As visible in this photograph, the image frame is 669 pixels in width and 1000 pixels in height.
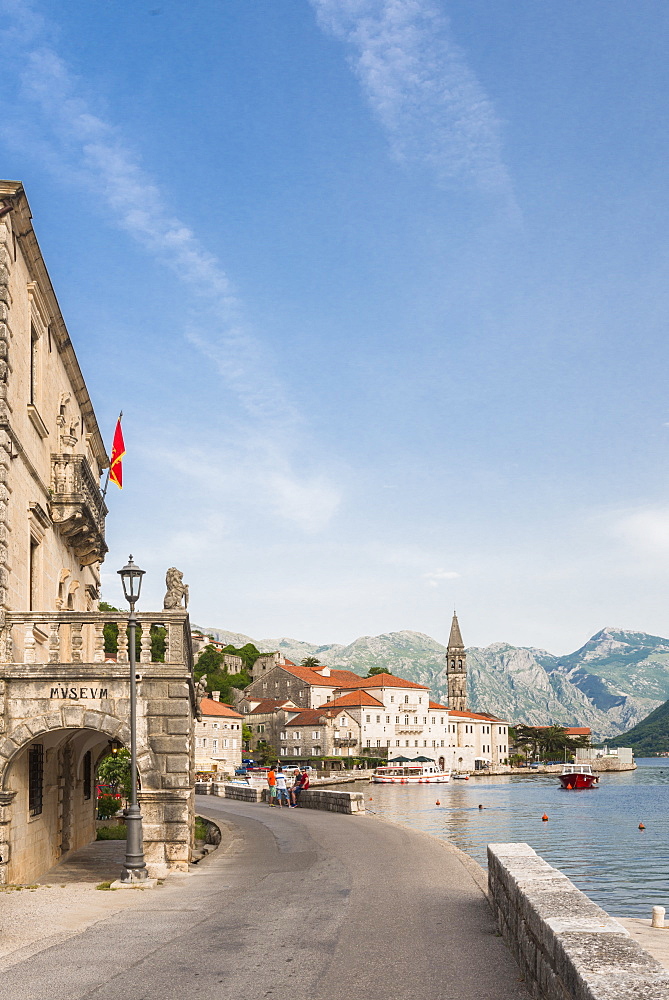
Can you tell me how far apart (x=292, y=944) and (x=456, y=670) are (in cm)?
18039

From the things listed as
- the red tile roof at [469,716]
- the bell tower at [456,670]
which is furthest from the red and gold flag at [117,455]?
the bell tower at [456,670]

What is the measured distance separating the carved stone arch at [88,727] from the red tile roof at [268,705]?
13443cm

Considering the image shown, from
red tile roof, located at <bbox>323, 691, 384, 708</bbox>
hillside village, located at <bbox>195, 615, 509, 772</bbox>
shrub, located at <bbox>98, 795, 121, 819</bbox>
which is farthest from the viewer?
red tile roof, located at <bbox>323, 691, 384, 708</bbox>

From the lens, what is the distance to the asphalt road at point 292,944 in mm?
9234

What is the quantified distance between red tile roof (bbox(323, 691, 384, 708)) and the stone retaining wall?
139 meters

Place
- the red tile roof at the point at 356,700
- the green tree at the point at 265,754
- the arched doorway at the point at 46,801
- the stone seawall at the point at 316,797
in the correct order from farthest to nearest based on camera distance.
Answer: the red tile roof at the point at 356,700 → the green tree at the point at 265,754 → the stone seawall at the point at 316,797 → the arched doorway at the point at 46,801

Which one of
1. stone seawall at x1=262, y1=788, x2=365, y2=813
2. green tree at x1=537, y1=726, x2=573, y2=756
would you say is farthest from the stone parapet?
green tree at x1=537, y1=726, x2=573, y2=756

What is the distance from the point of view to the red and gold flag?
92.7ft

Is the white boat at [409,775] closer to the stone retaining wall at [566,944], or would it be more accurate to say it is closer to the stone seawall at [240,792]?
the stone seawall at [240,792]

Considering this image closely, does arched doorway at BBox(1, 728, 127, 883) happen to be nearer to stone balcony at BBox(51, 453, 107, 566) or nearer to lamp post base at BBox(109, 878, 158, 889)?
lamp post base at BBox(109, 878, 158, 889)

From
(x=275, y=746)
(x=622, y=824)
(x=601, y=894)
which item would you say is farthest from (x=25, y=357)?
(x=275, y=746)

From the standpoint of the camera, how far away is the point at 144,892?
16312 mm

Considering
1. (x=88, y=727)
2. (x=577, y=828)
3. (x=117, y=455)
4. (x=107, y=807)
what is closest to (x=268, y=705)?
(x=577, y=828)

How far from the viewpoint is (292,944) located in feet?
37.5
